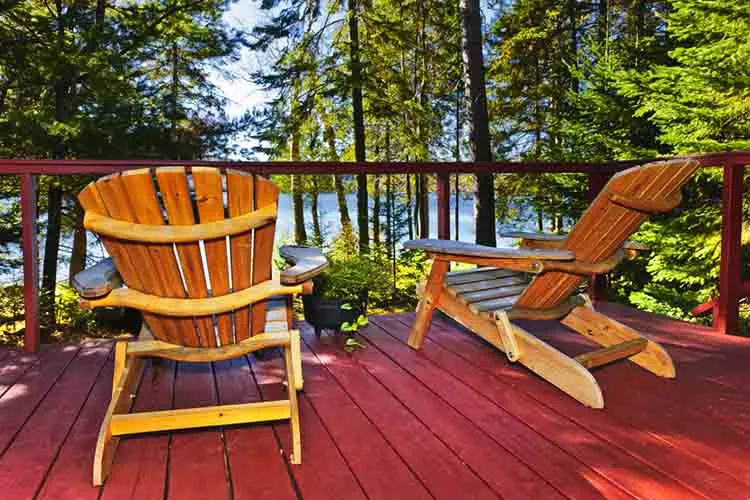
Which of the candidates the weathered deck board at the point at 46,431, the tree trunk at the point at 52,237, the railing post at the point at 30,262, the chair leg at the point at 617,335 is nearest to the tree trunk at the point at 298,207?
the tree trunk at the point at 52,237

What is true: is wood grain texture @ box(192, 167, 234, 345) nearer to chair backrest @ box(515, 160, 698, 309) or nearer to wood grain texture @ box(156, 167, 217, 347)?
wood grain texture @ box(156, 167, 217, 347)

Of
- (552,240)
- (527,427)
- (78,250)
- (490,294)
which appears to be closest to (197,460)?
(527,427)

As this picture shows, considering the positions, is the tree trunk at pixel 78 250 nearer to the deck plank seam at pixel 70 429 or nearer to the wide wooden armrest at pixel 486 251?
the deck plank seam at pixel 70 429

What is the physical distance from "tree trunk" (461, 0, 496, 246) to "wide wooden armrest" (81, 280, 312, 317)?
510cm

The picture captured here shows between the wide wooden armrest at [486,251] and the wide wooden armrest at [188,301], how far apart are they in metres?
0.89

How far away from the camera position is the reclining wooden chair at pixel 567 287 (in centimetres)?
203

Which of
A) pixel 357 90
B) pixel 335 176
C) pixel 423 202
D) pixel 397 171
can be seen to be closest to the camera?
pixel 397 171

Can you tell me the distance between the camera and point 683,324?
3.25 m

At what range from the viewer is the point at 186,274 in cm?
168

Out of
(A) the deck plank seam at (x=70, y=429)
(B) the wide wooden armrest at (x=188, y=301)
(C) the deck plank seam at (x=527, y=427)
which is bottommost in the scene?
(C) the deck plank seam at (x=527, y=427)

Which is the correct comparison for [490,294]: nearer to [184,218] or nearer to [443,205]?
[443,205]

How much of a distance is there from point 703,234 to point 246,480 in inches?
265

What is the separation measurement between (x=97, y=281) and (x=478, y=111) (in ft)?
18.9

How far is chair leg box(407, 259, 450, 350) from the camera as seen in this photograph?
264 centimetres
